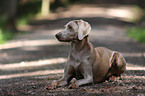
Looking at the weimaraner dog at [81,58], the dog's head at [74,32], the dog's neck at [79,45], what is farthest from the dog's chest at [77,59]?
the dog's head at [74,32]

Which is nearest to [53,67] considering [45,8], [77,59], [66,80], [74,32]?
[66,80]

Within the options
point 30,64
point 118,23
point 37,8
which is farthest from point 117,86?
point 37,8

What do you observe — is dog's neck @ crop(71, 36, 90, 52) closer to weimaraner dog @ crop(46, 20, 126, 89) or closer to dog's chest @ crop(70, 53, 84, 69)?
weimaraner dog @ crop(46, 20, 126, 89)

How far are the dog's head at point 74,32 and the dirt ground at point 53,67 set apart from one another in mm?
915

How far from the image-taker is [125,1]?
41281 mm

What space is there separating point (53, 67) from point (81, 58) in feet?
12.1

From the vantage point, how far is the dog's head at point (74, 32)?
559 cm

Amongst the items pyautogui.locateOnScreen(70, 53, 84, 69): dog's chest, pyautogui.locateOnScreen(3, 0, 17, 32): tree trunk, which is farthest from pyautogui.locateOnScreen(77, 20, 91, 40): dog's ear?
pyautogui.locateOnScreen(3, 0, 17, 32): tree trunk

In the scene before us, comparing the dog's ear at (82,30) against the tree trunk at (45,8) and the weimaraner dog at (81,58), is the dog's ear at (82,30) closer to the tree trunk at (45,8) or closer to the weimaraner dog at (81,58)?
the weimaraner dog at (81,58)

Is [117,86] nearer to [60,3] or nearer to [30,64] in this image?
[30,64]

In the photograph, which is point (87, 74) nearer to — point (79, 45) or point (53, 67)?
point (79, 45)

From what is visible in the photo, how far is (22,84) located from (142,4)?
3178 cm

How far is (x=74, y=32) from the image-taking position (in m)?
5.66

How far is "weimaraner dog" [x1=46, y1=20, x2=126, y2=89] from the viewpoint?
562 cm
